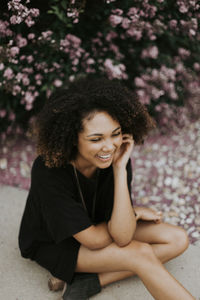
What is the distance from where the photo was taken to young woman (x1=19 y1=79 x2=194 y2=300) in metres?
1.73

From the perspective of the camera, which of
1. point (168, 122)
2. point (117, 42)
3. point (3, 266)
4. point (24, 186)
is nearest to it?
point (3, 266)

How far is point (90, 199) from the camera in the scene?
2.08m

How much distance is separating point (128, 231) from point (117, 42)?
218cm

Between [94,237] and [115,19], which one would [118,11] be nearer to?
[115,19]

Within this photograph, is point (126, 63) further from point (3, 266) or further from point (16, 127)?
point (3, 266)

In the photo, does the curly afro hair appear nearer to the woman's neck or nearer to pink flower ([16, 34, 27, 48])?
the woman's neck

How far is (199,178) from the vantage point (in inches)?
126

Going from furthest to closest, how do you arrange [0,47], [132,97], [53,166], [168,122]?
[168,122]
[0,47]
[132,97]
[53,166]

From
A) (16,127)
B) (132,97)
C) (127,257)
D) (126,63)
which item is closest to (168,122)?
(126,63)

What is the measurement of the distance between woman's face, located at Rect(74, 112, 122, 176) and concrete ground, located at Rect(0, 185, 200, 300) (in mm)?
844

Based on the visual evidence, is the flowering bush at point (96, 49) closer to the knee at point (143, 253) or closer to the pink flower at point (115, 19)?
the pink flower at point (115, 19)

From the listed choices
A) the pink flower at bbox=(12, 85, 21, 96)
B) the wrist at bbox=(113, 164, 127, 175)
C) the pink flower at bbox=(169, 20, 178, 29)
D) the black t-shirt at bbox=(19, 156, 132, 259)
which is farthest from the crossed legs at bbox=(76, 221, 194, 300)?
the pink flower at bbox=(169, 20, 178, 29)

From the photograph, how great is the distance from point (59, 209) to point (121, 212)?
328 millimetres

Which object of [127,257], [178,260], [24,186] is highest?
[127,257]
